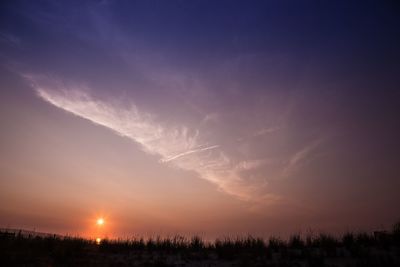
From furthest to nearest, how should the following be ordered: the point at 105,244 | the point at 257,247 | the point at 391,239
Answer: the point at 105,244 < the point at 257,247 < the point at 391,239

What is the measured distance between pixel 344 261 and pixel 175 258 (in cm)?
664

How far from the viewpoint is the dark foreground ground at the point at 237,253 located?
9852 mm

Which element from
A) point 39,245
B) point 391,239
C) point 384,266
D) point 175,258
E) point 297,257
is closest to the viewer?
point 384,266

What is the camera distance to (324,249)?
11852 mm

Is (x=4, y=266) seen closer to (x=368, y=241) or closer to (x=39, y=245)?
(x=39, y=245)

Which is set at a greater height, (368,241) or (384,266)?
(368,241)

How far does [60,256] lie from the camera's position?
1186 cm

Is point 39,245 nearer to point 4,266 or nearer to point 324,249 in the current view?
point 4,266

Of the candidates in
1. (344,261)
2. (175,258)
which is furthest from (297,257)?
(175,258)

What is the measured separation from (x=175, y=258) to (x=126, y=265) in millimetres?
2319

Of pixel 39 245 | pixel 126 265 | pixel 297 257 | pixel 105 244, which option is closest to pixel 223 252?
pixel 297 257

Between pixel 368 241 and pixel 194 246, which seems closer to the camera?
pixel 368 241

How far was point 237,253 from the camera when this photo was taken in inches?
492

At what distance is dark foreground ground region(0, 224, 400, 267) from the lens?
32.3 ft
